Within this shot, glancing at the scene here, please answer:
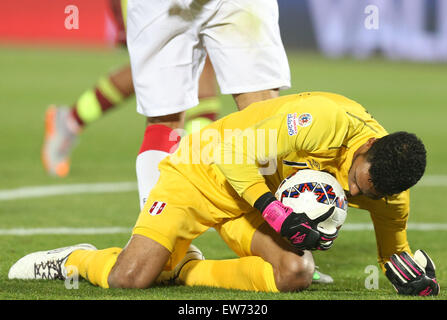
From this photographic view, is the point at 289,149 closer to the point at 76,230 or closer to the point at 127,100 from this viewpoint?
the point at 76,230

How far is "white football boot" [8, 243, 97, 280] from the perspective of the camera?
3.90 meters

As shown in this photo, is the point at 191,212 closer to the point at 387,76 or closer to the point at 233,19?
the point at 233,19

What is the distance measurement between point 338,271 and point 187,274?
0.80m

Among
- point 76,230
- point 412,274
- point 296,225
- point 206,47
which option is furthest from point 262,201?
point 76,230

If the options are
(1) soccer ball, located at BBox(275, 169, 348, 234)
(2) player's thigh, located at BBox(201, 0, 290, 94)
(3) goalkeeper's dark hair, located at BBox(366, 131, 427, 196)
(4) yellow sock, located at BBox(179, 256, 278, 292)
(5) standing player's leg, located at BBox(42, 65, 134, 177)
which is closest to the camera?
(3) goalkeeper's dark hair, located at BBox(366, 131, 427, 196)

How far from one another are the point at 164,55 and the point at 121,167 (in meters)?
3.41

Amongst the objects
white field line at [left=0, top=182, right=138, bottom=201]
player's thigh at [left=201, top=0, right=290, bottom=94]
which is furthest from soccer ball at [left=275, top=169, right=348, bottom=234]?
white field line at [left=0, top=182, right=138, bottom=201]

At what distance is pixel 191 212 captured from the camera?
154 inches

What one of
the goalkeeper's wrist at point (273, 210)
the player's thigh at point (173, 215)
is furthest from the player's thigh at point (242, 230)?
the goalkeeper's wrist at point (273, 210)

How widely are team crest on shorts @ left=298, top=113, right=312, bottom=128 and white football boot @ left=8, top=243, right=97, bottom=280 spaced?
127cm

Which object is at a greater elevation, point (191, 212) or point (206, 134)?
point (206, 134)

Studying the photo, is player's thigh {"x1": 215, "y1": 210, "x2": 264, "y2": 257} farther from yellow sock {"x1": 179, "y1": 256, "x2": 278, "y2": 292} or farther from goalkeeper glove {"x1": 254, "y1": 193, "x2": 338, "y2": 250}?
goalkeeper glove {"x1": 254, "y1": 193, "x2": 338, "y2": 250}
